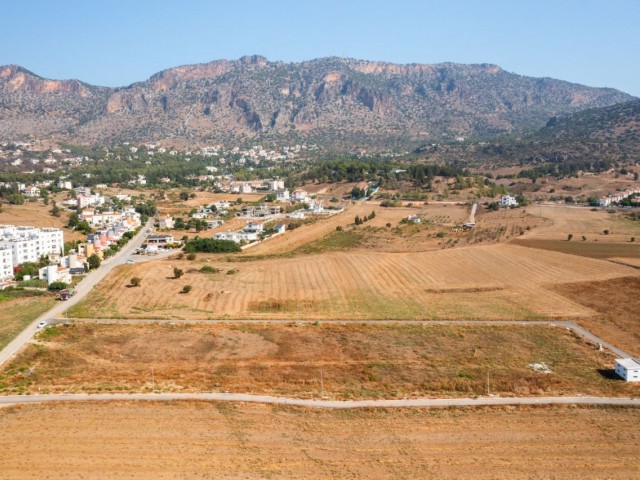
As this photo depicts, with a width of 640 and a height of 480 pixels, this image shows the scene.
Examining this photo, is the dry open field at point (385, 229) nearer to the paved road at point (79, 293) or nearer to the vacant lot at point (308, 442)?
the paved road at point (79, 293)

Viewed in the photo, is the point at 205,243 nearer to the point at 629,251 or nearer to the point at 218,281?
the point at 218,281

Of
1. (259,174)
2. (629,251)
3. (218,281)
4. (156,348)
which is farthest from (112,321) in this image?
(259,174)

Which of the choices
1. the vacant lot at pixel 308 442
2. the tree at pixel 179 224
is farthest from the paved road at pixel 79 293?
the vacant lot at pixel 308 442

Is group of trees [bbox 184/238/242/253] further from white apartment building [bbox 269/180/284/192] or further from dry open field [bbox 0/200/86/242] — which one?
white apartment building [bbox 269/180/284/192]

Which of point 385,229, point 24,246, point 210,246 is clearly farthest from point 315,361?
point 385,229

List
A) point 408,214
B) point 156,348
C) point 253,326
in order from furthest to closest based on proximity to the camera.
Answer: point 408,214 < point 253,326 < point 156,348

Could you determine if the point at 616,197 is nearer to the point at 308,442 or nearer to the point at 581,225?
the point at 581,225
